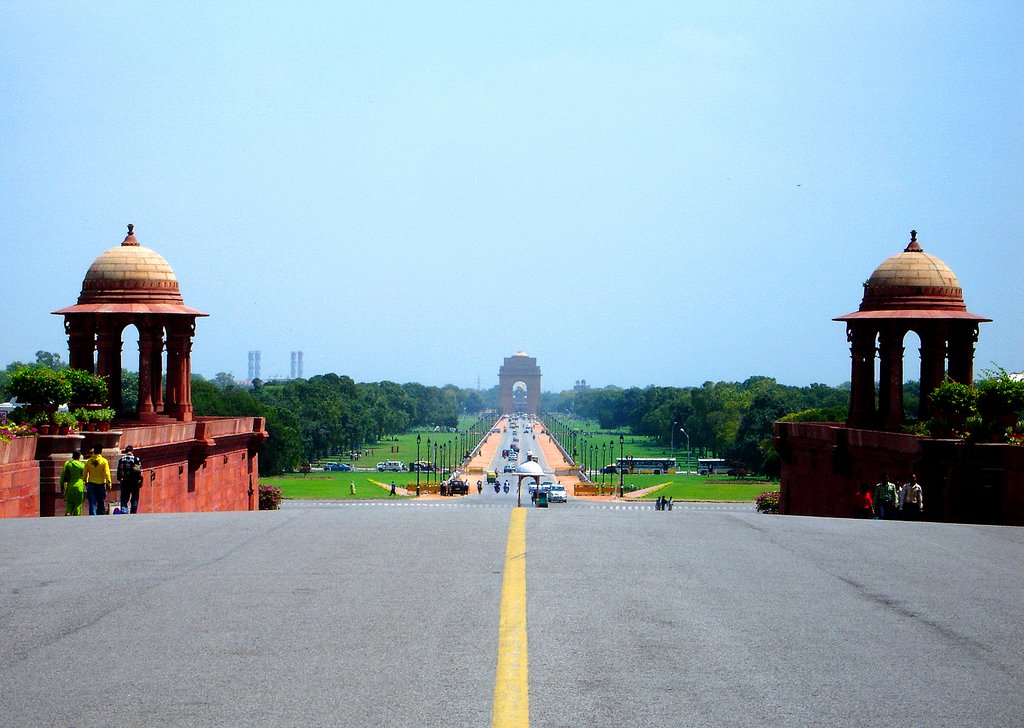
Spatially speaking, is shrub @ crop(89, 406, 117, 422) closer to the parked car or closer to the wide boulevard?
the wide boulevard

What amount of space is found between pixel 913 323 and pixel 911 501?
41.4 feet

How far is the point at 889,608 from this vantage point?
9430mm

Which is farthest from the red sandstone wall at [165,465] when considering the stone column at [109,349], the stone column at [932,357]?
the stone column at [932,357]

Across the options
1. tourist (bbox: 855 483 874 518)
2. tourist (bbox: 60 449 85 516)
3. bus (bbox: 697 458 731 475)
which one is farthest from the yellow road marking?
bus (bbox: 697 458 731 475)

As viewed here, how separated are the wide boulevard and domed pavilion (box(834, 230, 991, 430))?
20.7 metres

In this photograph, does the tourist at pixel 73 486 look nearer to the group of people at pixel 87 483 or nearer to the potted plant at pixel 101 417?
the group of people at pixel 87 483

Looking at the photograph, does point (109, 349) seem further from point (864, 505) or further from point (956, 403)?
point (956, 403)

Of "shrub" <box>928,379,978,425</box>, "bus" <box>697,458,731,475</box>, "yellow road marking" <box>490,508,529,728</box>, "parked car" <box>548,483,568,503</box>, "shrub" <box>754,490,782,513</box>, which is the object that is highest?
"shrub" <box>928,379,978,425</box>

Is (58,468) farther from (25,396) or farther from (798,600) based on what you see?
(798,600)

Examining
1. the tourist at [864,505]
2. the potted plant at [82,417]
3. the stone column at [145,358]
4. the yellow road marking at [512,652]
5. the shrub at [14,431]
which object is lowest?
the tourist at [864,505]

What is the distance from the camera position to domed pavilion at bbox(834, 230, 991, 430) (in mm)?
33219

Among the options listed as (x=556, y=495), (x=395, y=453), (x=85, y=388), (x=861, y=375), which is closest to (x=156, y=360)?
(x=85, y=388)

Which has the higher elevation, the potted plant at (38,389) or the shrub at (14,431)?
the potted plant at (38,389)

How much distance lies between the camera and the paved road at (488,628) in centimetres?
681
